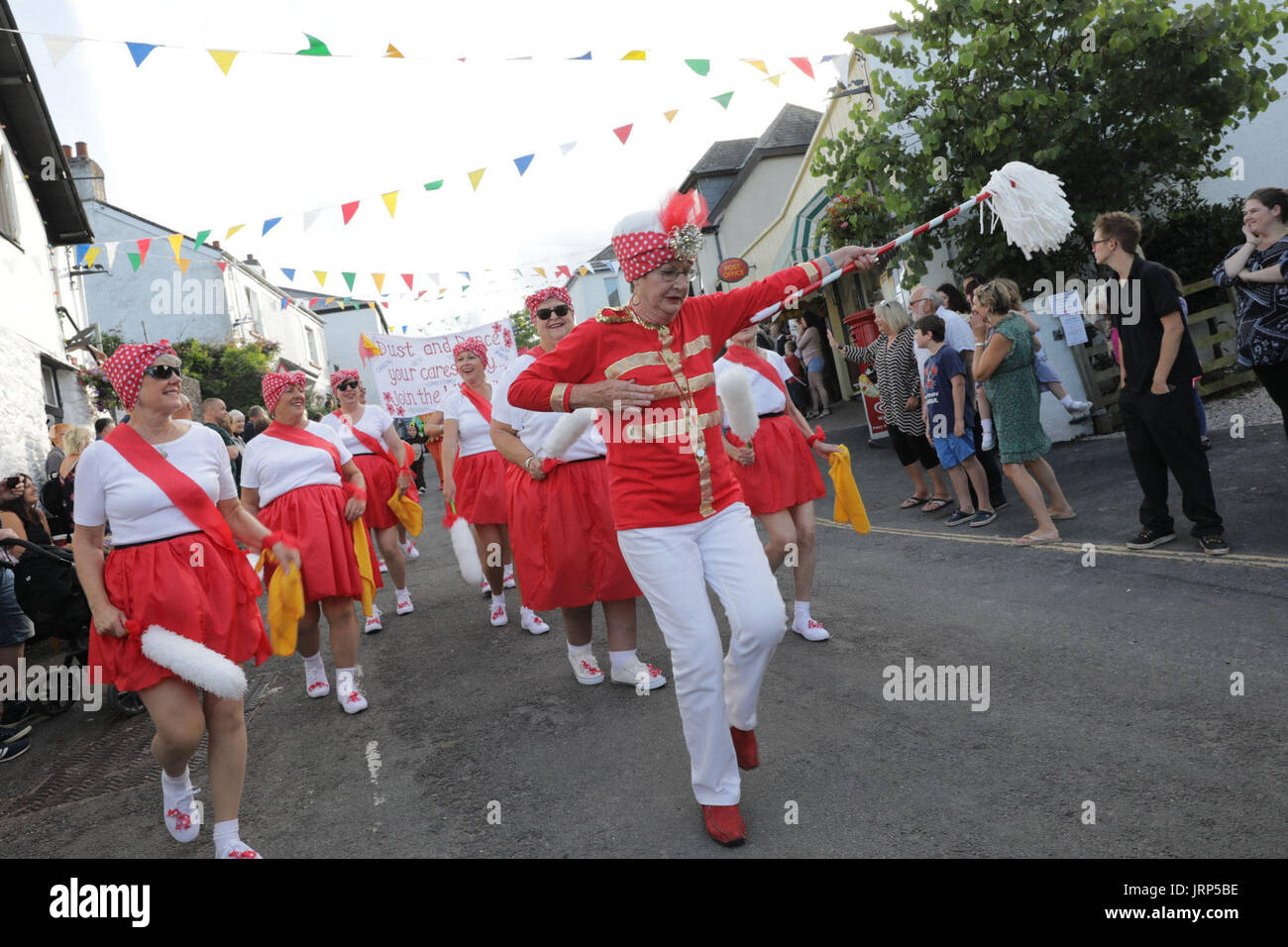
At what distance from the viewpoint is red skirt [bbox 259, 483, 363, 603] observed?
5289 millimetres

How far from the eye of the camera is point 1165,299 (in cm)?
581

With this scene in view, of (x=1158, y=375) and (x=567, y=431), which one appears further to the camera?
(x=1158, y=375)

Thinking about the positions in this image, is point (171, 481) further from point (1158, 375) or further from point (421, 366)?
point (421, 366)

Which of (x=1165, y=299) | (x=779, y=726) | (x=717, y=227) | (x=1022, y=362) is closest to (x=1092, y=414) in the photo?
(x=1022, y=362)

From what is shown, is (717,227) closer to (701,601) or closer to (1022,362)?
(1022,362)

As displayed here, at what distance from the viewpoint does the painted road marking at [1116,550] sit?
17.8 ft

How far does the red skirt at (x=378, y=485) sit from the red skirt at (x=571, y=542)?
10.1ft

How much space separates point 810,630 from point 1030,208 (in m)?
2.56

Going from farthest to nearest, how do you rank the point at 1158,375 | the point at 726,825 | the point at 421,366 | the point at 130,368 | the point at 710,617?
the point at 421,366, the point at 1158,375, the point at 130,368, the point at 710,617, the point at 726,825

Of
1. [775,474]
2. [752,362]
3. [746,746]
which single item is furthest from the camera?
[752,362]

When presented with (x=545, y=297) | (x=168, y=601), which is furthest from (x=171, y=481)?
(x=545, y=297)

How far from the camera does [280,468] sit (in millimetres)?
5555

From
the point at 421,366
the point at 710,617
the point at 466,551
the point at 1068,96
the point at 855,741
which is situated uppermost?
the point at 1068,96

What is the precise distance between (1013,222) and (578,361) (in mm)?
2229
